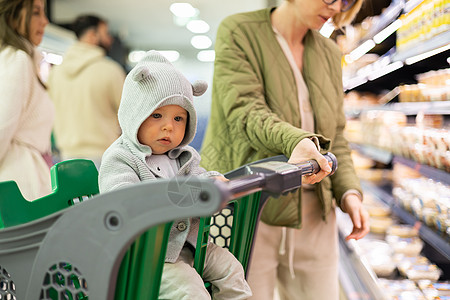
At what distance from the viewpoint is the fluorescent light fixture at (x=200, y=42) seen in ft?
26.6

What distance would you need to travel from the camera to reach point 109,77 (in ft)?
13.5

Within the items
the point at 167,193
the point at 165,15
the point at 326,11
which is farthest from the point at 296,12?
the point at 165,15

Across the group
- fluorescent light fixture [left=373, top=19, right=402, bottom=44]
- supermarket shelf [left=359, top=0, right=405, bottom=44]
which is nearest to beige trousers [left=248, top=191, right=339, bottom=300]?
supermarket shelf [left=359, top=0, right=405, bottom=44]

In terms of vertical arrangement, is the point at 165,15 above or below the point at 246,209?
above

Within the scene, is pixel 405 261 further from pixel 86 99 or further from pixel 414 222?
pixel 86 99

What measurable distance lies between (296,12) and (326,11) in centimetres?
12

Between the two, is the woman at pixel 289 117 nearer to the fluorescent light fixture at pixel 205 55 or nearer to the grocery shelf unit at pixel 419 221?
the grocery shelf unit at pixel 419 221

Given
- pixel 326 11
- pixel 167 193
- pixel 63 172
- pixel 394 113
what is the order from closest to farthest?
1. pixel 167 193
2. pixel 63 172
3. pixel 326 11
4. pixel 394 113

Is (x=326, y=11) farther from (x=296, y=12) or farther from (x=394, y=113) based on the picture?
(x=394, y=113)

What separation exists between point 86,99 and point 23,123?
2.00 m

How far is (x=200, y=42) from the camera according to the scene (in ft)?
26.9

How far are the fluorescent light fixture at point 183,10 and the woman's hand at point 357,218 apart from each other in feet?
21.3

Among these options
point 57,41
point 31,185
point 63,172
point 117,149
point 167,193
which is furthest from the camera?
point 57,41

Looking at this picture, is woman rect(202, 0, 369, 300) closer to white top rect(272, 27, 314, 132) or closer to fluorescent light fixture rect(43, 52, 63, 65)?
white top rect(272, 27, 314, 132)
